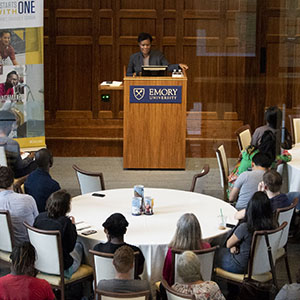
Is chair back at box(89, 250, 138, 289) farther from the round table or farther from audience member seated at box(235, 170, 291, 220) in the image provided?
audience member seated at box(235, 170, 291, 220)

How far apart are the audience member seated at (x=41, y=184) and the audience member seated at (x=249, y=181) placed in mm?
1784

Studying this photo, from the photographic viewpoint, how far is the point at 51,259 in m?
5.27

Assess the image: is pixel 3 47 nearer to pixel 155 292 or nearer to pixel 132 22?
pixel 132 22

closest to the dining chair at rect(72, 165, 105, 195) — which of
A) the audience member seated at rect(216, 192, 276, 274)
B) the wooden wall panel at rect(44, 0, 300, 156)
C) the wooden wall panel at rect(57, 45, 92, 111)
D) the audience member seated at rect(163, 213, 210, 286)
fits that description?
the audience member seated at rect(216, 192, 276, 274)

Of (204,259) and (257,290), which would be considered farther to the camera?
(257,290)

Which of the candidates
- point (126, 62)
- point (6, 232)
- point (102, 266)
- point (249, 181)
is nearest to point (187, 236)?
point (102, 266)

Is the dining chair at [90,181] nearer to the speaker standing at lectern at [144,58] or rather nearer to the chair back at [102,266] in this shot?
the chair back at [102,266]

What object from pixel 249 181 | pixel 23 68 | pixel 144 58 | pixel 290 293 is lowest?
pixel 290 293

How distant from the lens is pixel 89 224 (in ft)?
19.1

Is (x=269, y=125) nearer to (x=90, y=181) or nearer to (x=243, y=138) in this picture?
(x=243, y=138)

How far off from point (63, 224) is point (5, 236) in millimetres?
642

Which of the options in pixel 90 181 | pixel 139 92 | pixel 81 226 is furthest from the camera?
pixel 139 92

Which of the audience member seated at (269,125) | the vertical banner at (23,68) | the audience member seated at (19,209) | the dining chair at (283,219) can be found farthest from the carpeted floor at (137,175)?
the audience member seated at (19,209)

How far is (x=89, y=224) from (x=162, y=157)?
403cm
